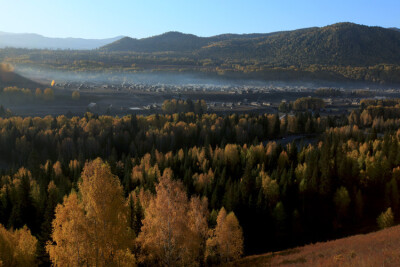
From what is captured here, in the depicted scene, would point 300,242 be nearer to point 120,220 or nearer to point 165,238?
point 165,238

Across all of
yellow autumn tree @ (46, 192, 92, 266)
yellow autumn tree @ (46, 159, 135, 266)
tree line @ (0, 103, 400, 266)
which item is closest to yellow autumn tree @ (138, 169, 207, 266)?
tree line @ (0, 103, 400, 266)

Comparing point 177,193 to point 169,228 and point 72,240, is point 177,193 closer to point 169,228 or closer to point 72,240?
point 169,228

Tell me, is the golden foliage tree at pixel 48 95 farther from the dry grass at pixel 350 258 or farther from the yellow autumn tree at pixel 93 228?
the yellow autumn tree at pixel 93 228

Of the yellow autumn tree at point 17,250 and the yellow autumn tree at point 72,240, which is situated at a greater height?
the yellow autumn tree at point 72,240

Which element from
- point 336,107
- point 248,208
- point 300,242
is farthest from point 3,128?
point 336,107

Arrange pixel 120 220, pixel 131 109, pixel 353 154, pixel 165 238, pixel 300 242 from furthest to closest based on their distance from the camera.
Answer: pixel 131 109 < pixel 353 154 < pixel 300 242 < pixel 165 238 < pixel 120 220

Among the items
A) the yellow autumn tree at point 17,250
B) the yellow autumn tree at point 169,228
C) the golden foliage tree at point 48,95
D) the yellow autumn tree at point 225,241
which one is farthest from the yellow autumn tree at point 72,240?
the golden foliage tree at point 48,95
